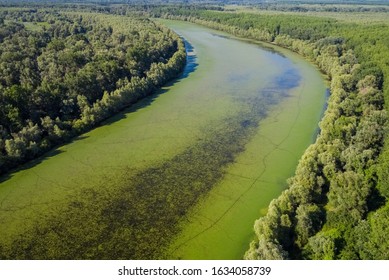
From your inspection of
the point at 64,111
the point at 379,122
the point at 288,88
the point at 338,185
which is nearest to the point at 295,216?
the point at 338,185

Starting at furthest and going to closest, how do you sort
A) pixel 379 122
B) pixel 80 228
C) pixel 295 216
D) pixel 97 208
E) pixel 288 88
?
pixel 288 88 → pixel 379 122 → pixel 97 208 → pixel 80 228 → pixel 295 216

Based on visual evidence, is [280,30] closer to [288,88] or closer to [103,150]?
[288,88]

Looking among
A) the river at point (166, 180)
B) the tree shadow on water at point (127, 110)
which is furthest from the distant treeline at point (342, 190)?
the tree shadow on water at point (127, 110)

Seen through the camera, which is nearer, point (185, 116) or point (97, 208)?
point (97, 208)

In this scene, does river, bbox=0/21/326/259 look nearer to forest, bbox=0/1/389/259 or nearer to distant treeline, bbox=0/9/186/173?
distant treeline, bbox=0/9/186/173

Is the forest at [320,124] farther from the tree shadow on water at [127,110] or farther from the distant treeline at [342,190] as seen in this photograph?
the tree shadow on water at [127,110]

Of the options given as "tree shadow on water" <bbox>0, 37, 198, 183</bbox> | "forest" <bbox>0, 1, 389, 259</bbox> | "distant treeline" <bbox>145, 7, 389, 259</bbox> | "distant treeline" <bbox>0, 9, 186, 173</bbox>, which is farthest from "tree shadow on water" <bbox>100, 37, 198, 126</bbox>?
"distant treeline" <bbox>145, 7, 389, 259</bbox>

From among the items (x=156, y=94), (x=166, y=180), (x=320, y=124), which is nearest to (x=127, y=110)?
(x=156, y=94)
